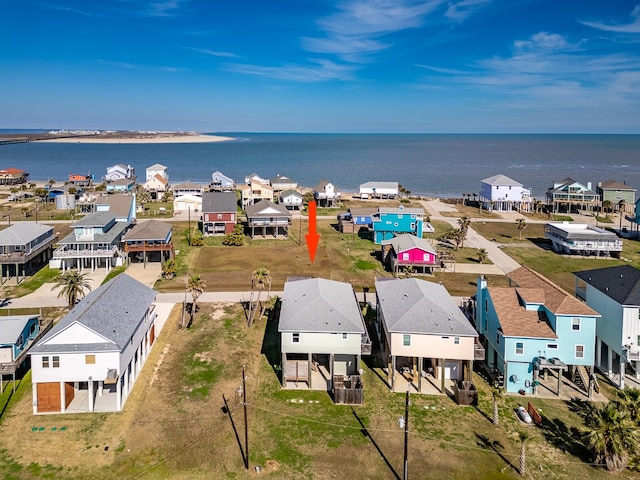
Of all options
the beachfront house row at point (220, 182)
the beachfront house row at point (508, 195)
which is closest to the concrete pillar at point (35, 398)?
the beachfront house row at point (220, 182)

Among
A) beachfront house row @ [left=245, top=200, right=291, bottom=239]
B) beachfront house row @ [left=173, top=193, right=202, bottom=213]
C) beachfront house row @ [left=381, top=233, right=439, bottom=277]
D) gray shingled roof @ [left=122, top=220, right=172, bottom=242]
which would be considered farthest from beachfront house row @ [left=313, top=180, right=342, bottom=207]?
beachfront house row @ [left=381, top=233, right=439, bottom=277]

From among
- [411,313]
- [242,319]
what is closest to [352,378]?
[411,313]

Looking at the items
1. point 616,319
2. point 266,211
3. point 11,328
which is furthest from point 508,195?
point 11,328

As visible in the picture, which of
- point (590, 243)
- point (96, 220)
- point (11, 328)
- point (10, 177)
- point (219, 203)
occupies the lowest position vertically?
point (11, 328)

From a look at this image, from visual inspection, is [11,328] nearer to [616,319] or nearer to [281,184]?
[616,319]

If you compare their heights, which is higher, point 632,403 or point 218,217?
point 218,217

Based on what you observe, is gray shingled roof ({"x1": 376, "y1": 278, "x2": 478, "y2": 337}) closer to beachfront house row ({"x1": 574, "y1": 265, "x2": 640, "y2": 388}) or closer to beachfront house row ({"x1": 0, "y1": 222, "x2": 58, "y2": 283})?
beachfront house row ({"x1": 574, "y1": 265, "x2": 640, "y2": 388})
